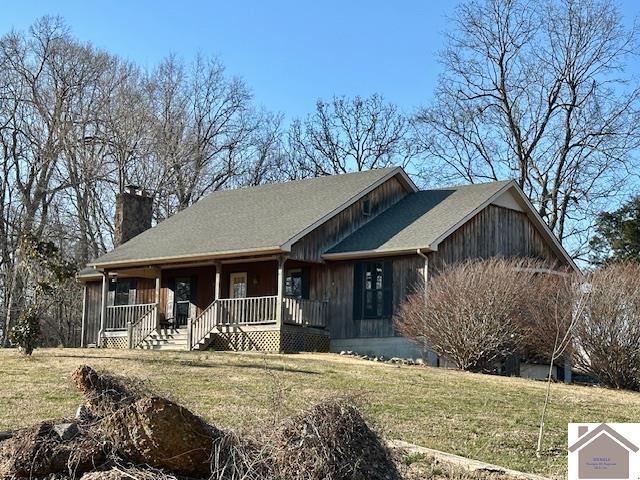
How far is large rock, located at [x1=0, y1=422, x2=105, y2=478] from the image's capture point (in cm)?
799

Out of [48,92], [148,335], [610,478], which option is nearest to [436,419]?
[610,478]

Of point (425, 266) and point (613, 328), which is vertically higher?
point (425, 266)

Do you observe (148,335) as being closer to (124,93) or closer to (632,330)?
(632,330)

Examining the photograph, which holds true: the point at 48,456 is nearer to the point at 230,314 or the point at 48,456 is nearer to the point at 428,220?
the point at 230,314

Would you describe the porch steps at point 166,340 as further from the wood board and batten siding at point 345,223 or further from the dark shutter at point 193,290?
the wood board and batten siding at point 345,223

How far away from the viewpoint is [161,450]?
8.02m

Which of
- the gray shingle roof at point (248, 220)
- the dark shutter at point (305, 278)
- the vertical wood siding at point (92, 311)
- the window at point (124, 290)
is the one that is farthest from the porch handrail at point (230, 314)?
the vertical wood siding at point (92, 311)

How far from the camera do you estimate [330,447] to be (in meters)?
Answer: 8.09

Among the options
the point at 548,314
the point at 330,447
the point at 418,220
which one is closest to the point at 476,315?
the point at 548,314

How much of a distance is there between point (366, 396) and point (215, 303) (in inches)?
679

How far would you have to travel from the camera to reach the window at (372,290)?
2755 cm

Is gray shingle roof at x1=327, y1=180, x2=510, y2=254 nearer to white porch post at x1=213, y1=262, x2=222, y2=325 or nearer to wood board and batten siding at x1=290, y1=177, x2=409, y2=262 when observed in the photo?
wood board and batten siding at x1=290, y1=177, x2=409, y2=262

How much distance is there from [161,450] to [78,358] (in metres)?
14.5

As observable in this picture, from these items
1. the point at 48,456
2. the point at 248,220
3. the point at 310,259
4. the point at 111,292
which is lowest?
the point at 48,456
